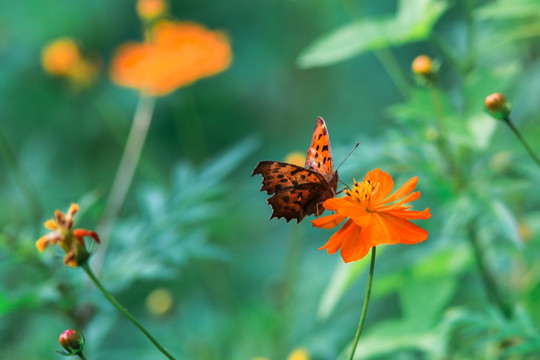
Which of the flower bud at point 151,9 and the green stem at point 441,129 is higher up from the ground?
the flower bud at point 151,9

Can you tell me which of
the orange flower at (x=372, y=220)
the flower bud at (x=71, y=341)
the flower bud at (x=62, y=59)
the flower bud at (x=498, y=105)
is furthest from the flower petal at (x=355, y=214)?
the flower bud at (x=62, y=59)

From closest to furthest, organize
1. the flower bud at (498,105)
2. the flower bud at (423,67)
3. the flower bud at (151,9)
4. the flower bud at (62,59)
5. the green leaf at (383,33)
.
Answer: the flower bud at (498,105) → the flower bud at (423,67) → the green leaf at (383,33) → the flower bud at (151,9) → the flower bud at (62,59)

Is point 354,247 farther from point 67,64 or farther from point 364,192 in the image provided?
point 67,64

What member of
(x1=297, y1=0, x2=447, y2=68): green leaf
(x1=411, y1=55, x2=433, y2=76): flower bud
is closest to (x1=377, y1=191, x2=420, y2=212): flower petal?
(x1=411, y1=55, x2=433, y2=76): flower bud

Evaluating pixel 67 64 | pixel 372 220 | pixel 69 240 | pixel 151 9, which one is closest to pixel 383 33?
pixel 372 220

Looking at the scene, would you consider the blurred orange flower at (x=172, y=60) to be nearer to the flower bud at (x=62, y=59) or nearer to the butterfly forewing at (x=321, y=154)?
the flower bud at (x=62, y=59)

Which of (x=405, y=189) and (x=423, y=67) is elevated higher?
(x=423, y=67)

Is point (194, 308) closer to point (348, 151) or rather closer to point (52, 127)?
point (348, 151)

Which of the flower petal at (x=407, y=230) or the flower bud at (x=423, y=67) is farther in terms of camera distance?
the flower bud at (x=423, y=67)
